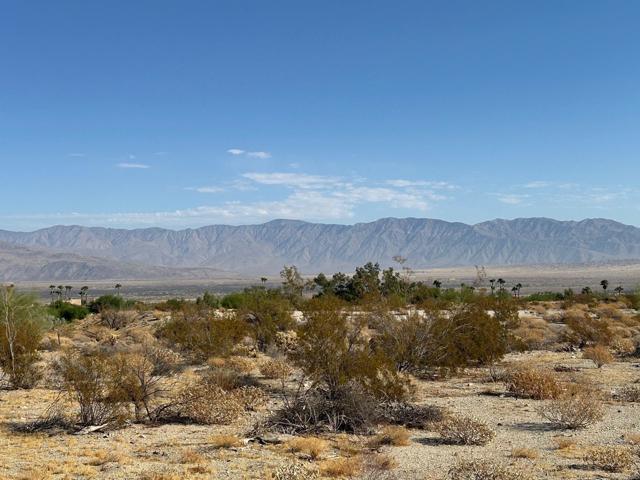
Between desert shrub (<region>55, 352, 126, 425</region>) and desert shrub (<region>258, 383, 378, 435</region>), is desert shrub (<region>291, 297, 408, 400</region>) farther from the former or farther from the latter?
desert shrub (<region>55, 352, 126, 425</region>)

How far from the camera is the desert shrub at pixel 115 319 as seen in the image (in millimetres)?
43656

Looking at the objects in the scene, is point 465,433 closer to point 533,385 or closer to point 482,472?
point 482,472

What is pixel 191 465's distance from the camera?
12.1m

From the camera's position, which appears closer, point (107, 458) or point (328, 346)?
point (107, 458)

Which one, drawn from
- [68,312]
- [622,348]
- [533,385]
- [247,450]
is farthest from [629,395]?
[68,312]

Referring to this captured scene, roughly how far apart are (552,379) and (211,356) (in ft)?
44.2

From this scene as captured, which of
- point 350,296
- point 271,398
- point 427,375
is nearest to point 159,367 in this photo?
point 271,398

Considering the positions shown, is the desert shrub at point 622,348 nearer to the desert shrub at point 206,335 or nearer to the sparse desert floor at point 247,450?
the sparse desert floor at point 247,450

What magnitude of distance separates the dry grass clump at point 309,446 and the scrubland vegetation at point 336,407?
0.06 m

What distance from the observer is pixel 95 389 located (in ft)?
51.3

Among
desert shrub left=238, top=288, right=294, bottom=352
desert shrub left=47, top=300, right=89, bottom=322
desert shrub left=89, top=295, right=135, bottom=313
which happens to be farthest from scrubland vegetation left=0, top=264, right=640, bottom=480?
desert shrub left=89, top=295, right=135, bottom=313

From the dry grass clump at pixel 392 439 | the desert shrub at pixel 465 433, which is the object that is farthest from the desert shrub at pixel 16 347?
the desert shrub at pixel 465 433

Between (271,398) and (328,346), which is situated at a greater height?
(328,346)

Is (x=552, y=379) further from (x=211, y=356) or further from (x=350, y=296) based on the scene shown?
(x=350, y=296)
